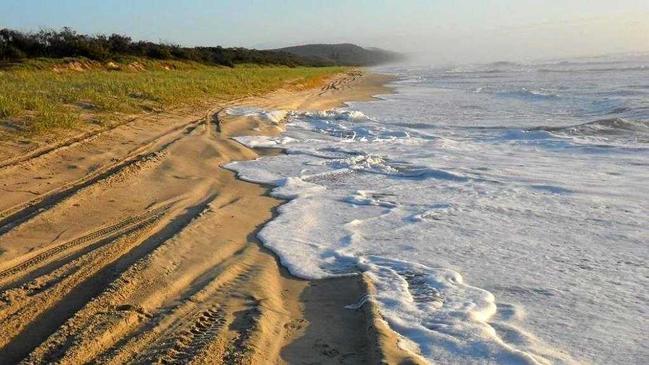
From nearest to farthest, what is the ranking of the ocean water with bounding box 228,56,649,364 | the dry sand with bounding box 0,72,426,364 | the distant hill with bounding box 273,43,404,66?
the dry sand with bounding box 0,72,426,364 → the ocean water with bounding box 228,56,649,364 → the distant hill with bounding box 273,43,404,66

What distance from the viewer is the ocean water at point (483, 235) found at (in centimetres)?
324

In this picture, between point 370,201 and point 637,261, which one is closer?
point 637,261

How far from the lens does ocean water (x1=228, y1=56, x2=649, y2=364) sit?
3.24 metres

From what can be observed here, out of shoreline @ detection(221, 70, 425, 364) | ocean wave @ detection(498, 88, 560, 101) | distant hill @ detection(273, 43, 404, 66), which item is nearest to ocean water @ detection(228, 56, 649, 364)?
shoreline @ detection(221, 70, 425, 364)

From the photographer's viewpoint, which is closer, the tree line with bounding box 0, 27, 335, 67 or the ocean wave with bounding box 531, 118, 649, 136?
the ocean wave with bounding box 531, 118, 649, 136

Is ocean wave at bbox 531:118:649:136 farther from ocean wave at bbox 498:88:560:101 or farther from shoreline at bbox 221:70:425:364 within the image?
shoreline at bbox 221:70:425:364

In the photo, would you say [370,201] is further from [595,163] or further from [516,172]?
[595,163]

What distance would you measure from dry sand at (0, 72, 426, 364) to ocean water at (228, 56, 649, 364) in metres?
0.30

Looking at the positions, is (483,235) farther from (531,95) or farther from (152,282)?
(531,95)

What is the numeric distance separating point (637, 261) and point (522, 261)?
2.57ft

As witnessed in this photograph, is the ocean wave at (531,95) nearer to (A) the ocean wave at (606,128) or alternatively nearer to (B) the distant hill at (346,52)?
(A) the ocean wave at (606,128)

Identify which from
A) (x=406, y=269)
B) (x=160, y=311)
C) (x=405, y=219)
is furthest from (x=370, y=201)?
(x=160, y=311)

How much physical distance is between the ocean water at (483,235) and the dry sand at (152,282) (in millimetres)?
296

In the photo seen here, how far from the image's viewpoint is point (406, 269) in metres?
4.24
